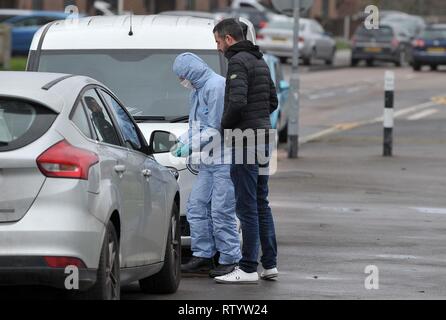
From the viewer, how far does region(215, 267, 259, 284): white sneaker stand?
1020cm

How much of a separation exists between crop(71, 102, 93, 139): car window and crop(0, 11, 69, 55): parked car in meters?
38.6

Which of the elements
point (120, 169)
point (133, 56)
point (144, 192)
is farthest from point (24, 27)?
point (120, 169)

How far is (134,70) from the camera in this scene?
12195 millimetres

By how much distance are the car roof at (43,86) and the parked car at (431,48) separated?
124 feet

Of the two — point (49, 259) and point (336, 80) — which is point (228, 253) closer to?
point (49, 259)

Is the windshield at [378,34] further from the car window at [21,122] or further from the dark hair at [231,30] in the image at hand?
the car window at [21,122]

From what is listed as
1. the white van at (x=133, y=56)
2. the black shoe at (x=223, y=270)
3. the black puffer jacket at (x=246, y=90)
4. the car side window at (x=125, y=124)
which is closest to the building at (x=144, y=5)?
the white van at (x=133, y=56)

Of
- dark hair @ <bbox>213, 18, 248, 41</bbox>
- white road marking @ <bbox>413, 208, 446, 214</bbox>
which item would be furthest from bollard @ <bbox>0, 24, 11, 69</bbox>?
dark hair @ <bbox>213, 18, 248, 41</bbox>

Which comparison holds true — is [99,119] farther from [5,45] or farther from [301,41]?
[301,41]

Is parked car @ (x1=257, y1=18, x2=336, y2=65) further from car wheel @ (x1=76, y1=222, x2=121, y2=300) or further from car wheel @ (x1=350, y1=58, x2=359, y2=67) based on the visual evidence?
car wheel @ (x1=76, y1=222, x2=121, y2=300)

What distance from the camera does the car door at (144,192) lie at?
866cm

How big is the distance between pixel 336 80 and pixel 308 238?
93.9 feet

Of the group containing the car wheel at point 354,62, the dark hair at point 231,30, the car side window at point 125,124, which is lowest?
the car wheel at point 354,62

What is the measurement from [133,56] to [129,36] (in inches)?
8.5
